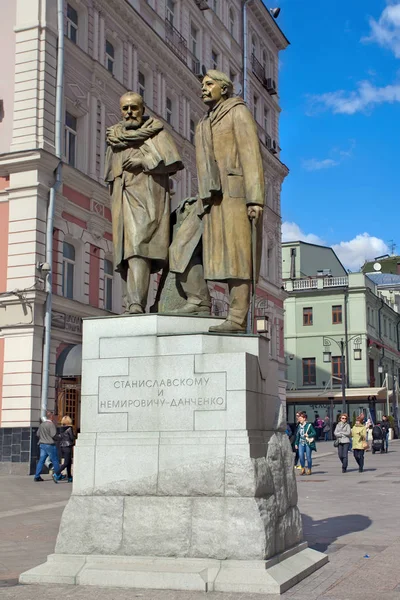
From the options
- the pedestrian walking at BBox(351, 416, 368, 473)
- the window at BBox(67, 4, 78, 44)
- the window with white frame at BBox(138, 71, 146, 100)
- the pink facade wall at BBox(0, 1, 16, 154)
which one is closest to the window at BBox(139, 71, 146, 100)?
the window with white frame at BBox(138, 71, 146, 100)

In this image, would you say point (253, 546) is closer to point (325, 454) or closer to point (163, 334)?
point (163, 334)

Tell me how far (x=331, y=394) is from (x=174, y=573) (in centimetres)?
5064

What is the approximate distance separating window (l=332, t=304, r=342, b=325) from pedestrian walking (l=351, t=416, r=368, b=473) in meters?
41.8

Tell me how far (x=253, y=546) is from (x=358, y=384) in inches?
2264

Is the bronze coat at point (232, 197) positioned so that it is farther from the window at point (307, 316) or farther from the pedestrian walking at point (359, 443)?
the window at point (307, 316)

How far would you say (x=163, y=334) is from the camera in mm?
7637

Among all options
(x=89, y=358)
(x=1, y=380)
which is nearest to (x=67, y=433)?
(x=1, y=380)

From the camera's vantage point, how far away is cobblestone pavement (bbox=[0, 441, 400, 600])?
6562 mm

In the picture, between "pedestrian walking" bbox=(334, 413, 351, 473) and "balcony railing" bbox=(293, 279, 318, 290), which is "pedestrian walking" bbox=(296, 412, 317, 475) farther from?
"balcony railing" bbox=(293, 279, 318, 290)

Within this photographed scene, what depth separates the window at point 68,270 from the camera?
25.5m

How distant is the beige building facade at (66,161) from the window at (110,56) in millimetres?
55

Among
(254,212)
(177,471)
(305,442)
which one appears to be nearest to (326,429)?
(305,442)

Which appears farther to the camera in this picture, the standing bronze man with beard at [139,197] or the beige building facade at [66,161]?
the beige building facade at [66,161]

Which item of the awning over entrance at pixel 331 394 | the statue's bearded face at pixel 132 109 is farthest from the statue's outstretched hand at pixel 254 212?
the awning over entrance at pixel 331 394
